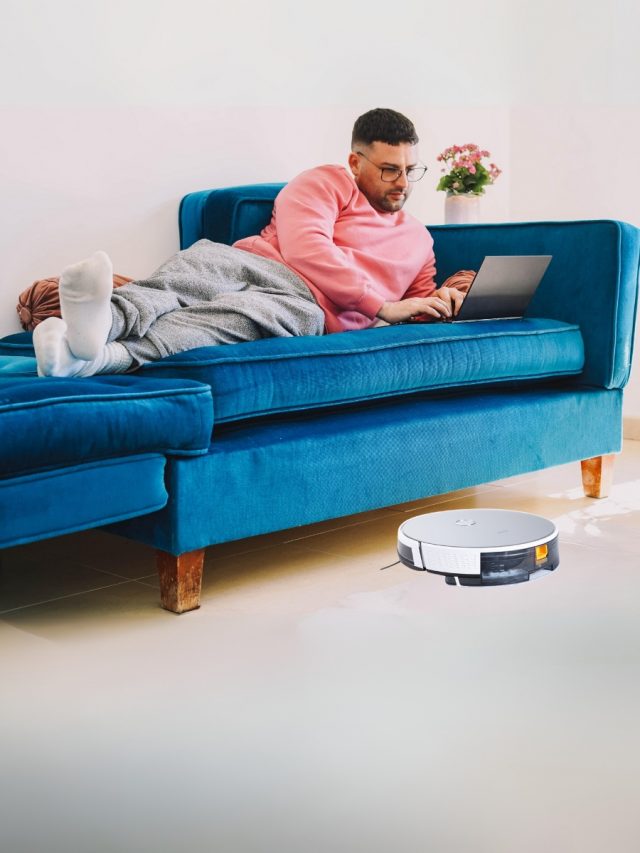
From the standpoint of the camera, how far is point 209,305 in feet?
6.82

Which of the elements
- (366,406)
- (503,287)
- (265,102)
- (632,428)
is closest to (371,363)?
(366,406)

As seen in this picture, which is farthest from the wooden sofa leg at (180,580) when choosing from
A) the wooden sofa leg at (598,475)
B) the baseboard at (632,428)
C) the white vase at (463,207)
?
the baseboard at (632,428)

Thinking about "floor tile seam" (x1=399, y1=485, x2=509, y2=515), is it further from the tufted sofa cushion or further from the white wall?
the white wall

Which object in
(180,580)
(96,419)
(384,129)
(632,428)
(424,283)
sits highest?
(384,129)

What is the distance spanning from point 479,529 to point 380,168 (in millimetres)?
1324

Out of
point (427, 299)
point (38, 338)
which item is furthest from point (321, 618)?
point (427, 299)

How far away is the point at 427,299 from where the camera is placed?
2.40 metres

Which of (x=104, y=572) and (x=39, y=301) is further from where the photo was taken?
(x=39, y=301)

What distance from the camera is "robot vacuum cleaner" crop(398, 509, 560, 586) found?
1349mm

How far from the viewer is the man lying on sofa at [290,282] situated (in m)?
1.81

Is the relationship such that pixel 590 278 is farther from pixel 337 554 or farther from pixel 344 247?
pixel 337 554

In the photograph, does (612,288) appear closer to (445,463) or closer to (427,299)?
(427,299)

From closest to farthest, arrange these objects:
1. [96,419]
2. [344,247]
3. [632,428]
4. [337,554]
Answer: [96,419]
[337,554]
[344,247]
[632,428]

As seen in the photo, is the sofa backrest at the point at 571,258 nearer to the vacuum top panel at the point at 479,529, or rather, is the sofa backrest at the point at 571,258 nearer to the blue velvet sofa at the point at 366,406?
the blue velvet sofa at the point at 366,406
